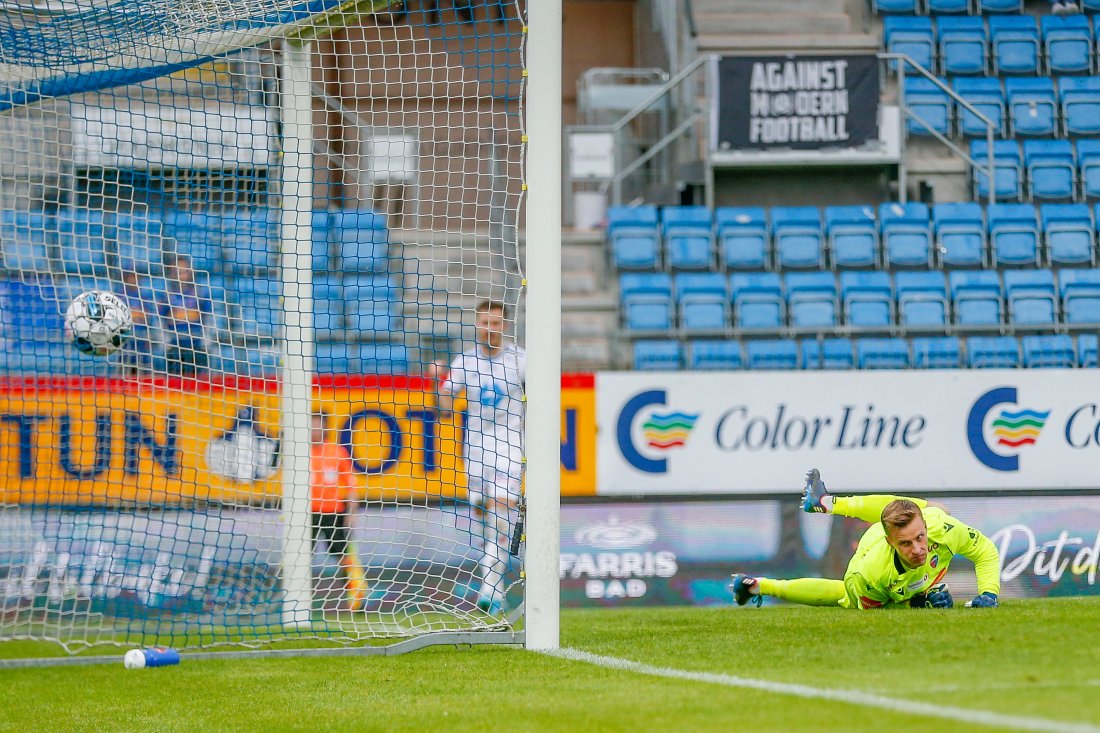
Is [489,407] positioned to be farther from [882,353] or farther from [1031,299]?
[1031,299]

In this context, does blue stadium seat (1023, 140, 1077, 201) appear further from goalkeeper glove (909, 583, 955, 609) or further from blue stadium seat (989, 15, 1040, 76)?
goalkeeper glove (909, 583, 955, 609)

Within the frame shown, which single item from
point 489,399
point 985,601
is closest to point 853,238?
point 489,399

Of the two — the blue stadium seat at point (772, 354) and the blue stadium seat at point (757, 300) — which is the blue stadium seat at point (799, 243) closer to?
the blue stadium seat at point (757, 300)

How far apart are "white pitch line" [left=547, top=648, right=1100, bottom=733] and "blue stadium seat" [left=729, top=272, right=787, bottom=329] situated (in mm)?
7533

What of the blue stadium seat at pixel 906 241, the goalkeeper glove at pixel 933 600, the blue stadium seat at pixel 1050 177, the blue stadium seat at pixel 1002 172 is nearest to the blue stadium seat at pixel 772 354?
the blue stadium seat at pixel 906 241

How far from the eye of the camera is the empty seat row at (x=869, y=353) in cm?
1135

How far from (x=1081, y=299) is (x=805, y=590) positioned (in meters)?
6.98

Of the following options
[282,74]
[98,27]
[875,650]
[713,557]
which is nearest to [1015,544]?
[713,557]

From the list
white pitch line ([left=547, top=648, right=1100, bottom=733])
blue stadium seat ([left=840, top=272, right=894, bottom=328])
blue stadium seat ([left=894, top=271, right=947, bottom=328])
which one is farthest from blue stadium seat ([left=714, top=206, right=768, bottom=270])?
white pitch line ([left=547, top=648, right=1100, bottom=733])

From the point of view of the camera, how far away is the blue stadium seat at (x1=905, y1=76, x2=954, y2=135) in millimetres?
14258

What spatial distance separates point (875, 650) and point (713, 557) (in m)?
4.17

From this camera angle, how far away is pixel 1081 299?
12.4 metres

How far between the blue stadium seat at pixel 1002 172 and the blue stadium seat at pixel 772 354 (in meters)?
3.75

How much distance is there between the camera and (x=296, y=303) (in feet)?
23.5
